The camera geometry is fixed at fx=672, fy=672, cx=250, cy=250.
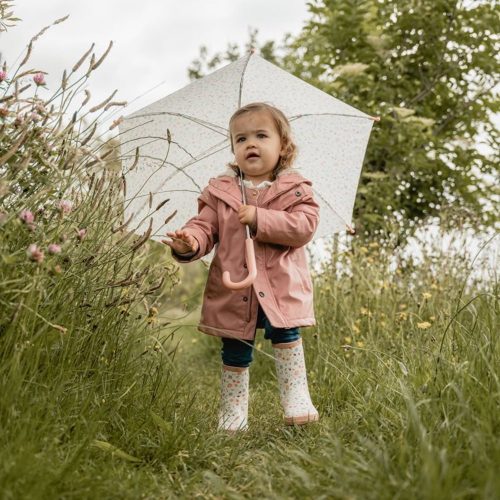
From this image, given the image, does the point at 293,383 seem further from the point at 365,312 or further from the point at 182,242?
the point at 365,312

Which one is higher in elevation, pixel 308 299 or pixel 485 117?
pixel 485 117

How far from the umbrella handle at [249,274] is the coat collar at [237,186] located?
0.28 m

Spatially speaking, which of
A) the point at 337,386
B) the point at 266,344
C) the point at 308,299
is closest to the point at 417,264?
the point at 266,344

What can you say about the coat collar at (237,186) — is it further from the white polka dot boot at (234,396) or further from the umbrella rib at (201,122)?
the white polka dot boot at (234,396)

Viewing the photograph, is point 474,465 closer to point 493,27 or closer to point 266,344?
point 266,344

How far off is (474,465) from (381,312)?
9.42 feet

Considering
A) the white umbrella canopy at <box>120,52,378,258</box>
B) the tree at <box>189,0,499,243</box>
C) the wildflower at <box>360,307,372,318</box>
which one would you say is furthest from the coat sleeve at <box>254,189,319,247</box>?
the tree at <box>189,0,499,243</box>

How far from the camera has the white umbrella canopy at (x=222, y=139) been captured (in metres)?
3.41

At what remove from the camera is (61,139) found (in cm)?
259

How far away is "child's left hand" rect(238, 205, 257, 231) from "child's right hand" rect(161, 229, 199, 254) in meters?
0.24

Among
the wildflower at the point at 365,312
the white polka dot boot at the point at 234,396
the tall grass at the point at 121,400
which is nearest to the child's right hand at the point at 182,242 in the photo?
the tall grass at the point at 121,400

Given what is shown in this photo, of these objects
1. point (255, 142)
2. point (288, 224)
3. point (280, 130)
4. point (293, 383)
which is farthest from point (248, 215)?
point (293, 383)

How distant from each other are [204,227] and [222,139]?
0.59 metres

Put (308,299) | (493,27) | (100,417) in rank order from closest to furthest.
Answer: (100,417)
(308,299)
(493,27)
